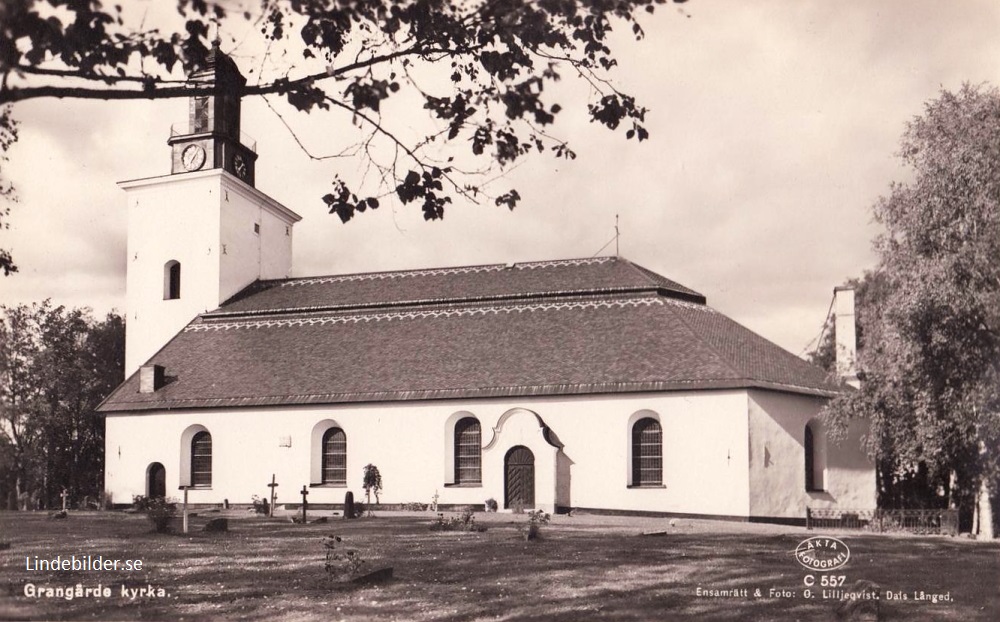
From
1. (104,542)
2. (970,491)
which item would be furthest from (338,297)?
(970,491)

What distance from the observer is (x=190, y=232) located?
43594mm

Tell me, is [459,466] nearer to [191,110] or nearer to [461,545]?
[461,545]

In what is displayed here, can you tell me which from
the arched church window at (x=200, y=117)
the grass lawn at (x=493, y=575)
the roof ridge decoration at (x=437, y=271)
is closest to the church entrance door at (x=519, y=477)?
the grass lawn at (x=493, y=575)

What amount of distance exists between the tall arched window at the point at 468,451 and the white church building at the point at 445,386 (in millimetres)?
51

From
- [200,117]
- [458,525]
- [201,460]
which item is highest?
[200,117]

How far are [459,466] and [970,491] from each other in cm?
1658

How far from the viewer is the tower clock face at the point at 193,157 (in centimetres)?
4356

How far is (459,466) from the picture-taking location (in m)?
34.3

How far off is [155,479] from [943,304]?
28460mm

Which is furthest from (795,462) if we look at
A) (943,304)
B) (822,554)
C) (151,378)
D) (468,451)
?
(151,378)

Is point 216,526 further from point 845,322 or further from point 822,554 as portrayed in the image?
point 845,322

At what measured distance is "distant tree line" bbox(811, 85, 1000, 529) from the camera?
2595 cm

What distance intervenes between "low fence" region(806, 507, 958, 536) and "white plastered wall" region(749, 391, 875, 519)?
2.07ft

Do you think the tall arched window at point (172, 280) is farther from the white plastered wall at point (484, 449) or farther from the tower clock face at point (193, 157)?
the white plastered wall at point (484, 449)
